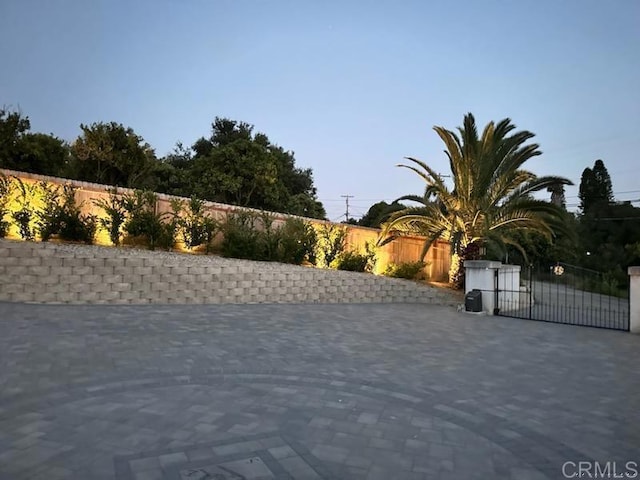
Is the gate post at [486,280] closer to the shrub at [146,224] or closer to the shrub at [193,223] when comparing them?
the shrub at [193,223]

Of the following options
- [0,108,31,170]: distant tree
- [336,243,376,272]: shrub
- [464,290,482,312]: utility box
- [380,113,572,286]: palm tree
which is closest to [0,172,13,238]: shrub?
[0,108,31,170]: distant tree

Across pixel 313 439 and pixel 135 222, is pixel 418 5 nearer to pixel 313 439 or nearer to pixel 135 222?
pixel 135 222

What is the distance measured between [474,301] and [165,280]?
328 inches

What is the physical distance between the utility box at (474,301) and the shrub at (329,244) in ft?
16.7

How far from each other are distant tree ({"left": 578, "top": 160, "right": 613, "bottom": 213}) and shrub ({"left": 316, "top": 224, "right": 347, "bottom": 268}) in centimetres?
2800

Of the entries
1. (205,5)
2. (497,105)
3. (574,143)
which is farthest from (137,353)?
(574,143)

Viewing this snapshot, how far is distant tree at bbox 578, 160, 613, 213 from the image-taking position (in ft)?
113

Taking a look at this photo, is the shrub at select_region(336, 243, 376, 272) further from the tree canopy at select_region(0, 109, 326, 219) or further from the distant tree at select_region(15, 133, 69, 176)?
the distant tree at select_region(15, 133, 69, 176)

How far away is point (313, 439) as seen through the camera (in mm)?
3420

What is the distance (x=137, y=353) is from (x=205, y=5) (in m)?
13.2

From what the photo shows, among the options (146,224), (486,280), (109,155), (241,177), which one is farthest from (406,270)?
(109,155)

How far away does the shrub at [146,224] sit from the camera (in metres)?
12.0

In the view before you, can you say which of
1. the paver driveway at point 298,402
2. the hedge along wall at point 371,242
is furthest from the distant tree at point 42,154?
the paver driveway at point 298,402

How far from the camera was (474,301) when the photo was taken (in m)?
11.8
